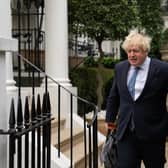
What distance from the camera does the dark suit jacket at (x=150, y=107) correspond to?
492cm

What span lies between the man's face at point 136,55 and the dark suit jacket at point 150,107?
0.13 meters

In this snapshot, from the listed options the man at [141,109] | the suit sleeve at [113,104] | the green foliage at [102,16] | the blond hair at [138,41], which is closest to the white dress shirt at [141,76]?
the man at [141,109]

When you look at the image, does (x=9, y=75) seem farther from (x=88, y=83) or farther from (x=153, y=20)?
(x=153, y=20)

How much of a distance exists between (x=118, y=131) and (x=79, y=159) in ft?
7.48

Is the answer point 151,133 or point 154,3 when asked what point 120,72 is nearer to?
point 151,133

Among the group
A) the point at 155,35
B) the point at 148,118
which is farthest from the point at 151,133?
the point at 155,35

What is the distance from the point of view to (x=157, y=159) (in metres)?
5.04

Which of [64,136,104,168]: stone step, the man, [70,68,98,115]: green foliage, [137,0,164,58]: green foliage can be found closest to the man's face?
the man

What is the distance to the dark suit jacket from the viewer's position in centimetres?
492

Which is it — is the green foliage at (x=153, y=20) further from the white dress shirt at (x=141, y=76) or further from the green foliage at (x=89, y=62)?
the white dress shirt at (x=141, y=76)

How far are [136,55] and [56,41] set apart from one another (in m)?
4.30

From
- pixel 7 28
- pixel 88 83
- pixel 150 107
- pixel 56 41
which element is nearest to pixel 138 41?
pixel 150 107

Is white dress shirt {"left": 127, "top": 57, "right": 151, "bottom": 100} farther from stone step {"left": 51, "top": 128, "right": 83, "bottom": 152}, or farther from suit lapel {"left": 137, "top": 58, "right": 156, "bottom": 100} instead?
stone step {"left": 51, "top": 128, "right": 83, "bottom": 152}

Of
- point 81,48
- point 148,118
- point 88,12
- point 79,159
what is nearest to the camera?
point 148,118
